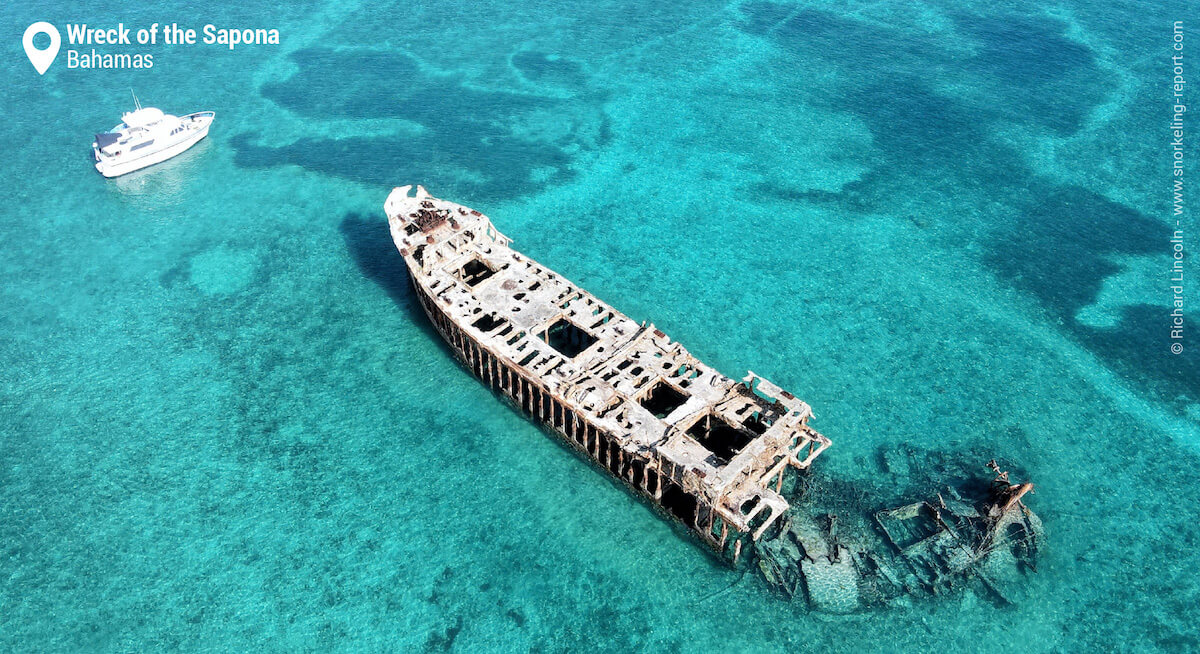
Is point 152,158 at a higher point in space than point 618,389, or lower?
lower

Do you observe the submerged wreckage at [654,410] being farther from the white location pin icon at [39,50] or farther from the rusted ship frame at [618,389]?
the white location pin icon at [39,50]

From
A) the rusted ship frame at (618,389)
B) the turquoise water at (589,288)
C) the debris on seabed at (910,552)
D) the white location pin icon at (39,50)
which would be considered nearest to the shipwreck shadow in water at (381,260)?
the turquoise water at (589,288)

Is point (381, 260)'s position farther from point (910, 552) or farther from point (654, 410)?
point (910, 552)

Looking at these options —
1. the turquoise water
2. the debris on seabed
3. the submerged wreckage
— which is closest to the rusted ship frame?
the submerged wreckage

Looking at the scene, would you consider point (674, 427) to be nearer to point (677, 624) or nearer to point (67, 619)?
point (677, 624)

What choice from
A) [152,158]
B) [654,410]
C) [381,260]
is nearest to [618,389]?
[654,410]

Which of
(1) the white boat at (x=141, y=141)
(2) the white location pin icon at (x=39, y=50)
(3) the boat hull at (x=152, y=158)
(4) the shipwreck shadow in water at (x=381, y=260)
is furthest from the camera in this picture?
(2) the white location pin icon at (x=39, y=50)

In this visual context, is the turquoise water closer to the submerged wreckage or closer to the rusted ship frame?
the submerged wreckage
